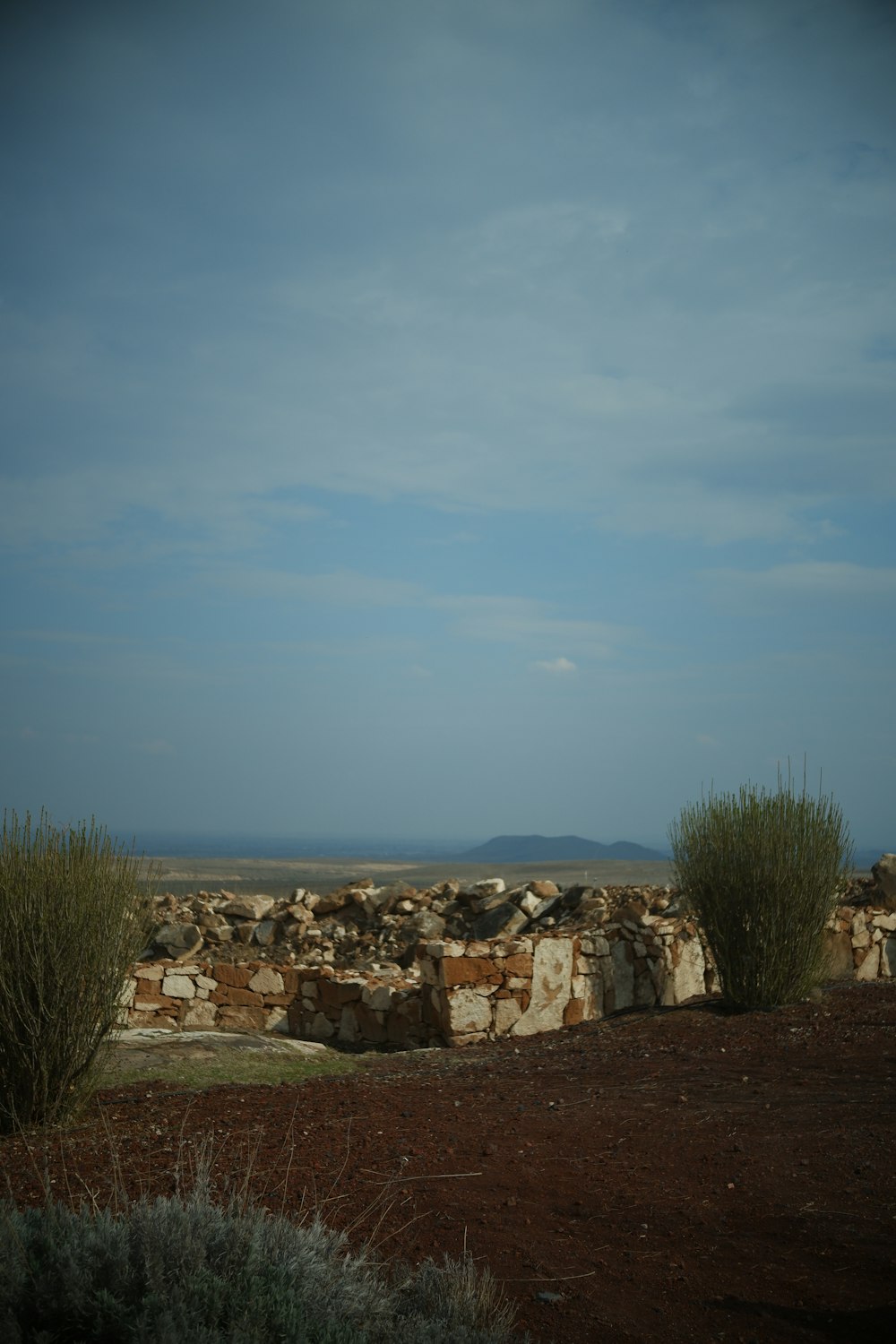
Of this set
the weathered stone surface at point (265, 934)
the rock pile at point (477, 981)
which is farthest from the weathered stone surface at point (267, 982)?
the weathered stone surface at point (265, 934)

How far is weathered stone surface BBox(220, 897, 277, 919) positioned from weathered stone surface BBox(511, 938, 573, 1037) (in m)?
6.48

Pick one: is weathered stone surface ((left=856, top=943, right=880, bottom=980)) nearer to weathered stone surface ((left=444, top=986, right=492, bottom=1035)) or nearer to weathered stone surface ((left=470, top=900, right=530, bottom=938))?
weathered stone surface ((left=470, top=900, right=530, bottom=938))

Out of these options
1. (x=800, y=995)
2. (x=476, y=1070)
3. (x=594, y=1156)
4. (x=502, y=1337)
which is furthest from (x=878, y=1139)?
(x=800, y=995)

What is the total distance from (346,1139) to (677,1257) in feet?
6.82

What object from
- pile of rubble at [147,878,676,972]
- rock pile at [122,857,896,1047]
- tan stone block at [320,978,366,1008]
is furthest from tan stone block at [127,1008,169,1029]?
pile of rubble at [147,878,676,972]

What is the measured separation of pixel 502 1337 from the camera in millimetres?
3549

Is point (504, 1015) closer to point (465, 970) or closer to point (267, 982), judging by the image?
point (465, 970)

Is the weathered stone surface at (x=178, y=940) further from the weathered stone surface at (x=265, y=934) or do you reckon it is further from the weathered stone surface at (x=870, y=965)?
the weathered stone surface at (x=870, y=965)

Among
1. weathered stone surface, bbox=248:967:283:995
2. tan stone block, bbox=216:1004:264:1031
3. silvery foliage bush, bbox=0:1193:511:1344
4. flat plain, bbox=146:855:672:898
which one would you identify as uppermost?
silvery foliage bush, bbox=0:1193:511:1344

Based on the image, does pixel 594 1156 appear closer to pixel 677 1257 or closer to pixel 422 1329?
pixel 677 1257

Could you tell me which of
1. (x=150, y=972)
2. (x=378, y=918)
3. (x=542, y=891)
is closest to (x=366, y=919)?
(x=378, y=918)

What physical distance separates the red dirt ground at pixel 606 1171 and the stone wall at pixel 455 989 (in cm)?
266

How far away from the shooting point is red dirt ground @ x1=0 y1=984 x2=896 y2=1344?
409cm

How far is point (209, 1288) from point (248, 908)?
45.1ft
